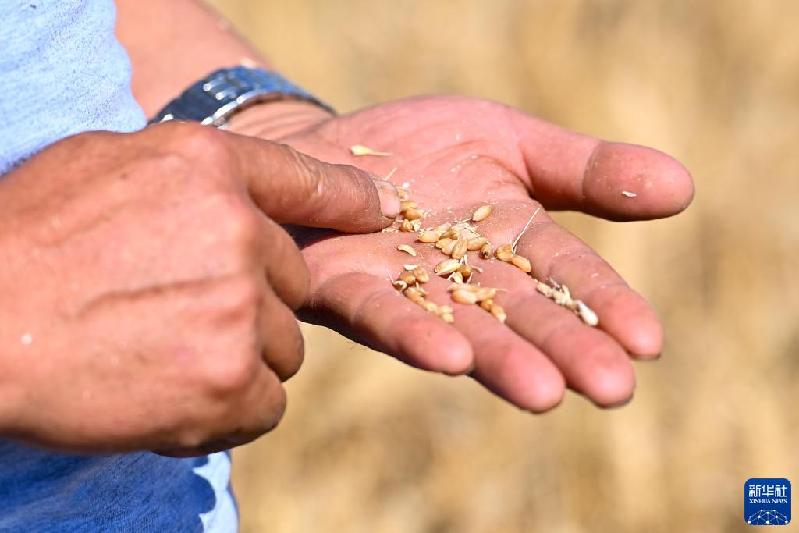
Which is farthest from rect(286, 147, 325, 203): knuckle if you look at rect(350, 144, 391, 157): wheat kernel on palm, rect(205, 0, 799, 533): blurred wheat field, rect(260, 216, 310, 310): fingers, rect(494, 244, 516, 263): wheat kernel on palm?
rect(205, 0, 799, 533): blurred wheat field

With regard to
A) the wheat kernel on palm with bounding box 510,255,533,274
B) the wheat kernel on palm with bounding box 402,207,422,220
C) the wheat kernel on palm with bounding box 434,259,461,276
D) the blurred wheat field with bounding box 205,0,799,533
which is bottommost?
the blurred wheat field with bounding box 205,0,799,533

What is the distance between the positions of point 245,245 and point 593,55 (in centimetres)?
296

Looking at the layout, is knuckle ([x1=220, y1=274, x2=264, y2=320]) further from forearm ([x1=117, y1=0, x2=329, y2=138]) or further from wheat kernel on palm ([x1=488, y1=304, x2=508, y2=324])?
forearm ([x1=117, y1=0, x2=329, y2=138])

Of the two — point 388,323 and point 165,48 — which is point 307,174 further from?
point 165,48

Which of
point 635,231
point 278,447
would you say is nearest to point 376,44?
point 635,231

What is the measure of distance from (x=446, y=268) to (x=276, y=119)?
1.70ft

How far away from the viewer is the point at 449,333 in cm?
120

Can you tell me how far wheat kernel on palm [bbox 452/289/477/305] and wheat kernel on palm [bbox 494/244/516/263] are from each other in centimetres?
16

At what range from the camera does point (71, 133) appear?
3.90 ft

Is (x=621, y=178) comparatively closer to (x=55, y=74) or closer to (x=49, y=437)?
(x=55, y=74)

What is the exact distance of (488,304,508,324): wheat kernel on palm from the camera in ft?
4.27

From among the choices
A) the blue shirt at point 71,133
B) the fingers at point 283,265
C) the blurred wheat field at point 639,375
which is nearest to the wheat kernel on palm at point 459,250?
the fingers at point 283,265

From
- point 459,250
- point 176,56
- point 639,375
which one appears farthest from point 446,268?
point 639,375

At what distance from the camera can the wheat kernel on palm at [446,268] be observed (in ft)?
4.77
